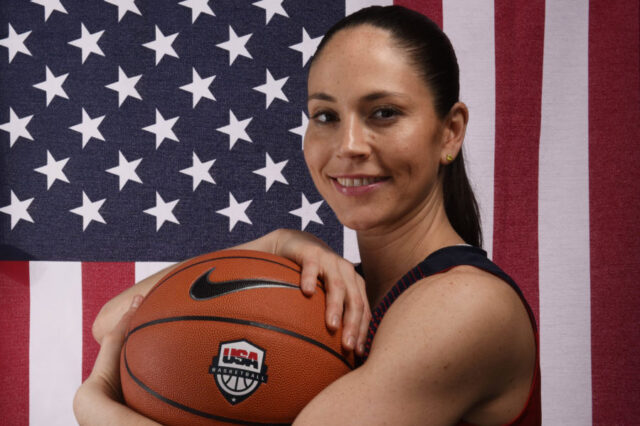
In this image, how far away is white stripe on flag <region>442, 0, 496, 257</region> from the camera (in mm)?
1642

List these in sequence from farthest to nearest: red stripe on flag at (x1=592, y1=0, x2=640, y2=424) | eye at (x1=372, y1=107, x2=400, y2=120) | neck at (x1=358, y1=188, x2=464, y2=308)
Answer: red stripe on flag at (x1=592, y1=0, x2=640, y2=424)
neck at (x1=358, y1=188, x2=464, y2=308)
eye at (x1=372, y1=107, x2=400, y2=120)

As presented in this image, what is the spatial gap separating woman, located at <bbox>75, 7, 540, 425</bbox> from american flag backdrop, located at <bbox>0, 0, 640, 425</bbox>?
70 centimetres

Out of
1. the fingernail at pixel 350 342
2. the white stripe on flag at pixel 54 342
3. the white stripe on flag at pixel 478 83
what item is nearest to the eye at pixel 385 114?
the fingernail at pixel 350 342

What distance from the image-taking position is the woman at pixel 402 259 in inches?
23.5

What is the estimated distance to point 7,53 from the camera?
5.56 ft

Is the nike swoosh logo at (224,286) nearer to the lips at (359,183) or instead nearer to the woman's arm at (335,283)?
the woman's arm at (335,283)

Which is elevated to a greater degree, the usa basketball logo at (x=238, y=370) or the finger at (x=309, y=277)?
the finger at (x=309, y=277)

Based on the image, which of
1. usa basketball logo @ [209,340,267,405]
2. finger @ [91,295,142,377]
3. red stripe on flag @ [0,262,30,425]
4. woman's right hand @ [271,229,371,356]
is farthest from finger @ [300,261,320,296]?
red stripe on flag @ [0,262,30,425]

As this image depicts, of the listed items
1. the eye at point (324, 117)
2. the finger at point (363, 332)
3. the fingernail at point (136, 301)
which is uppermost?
the eye at point (324, 117)

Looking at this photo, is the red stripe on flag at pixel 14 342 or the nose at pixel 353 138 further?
the red stripe on flag at pixel 14 342

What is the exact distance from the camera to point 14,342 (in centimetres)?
166

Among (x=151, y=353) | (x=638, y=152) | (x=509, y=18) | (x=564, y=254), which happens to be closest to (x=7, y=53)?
(x=151, y=353)

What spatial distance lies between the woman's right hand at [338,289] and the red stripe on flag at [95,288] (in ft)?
3.40

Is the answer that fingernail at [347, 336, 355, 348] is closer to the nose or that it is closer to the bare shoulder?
the bare shoulder
